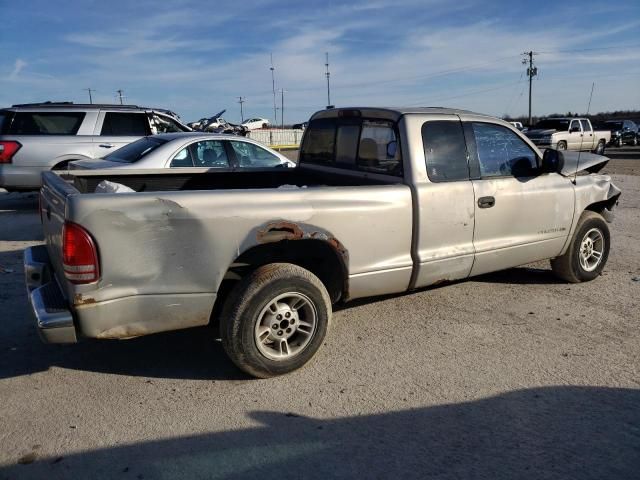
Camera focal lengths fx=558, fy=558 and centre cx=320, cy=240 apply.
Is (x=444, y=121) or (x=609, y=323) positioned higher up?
(x=444, y=121)

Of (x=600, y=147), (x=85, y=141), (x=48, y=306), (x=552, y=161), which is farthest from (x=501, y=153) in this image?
(x=600, y=147)

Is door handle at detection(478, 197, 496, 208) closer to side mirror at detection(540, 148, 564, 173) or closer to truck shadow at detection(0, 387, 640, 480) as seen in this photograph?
side mirror at detection(540, 148, 564, 173)

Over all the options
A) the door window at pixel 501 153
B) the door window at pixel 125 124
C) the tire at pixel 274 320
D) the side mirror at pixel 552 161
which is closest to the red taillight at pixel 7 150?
the door window at pixel 125 124

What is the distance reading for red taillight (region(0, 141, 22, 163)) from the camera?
9852 mm

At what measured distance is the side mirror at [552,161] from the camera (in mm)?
5121

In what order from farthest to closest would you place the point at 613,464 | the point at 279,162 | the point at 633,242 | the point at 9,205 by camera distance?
the point at 9,205 → the point at 279,162 → the point at 633,242 → the point at 613,464

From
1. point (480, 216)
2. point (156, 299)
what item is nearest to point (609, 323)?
point (480, 216)

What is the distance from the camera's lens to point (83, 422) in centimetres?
329

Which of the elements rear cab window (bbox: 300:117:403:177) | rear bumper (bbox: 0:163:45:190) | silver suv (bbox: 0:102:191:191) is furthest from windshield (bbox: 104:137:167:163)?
rear cab window (bbox: 300:117:403:177)

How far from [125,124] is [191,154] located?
345cm

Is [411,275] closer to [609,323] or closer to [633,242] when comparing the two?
Result: [609,323]

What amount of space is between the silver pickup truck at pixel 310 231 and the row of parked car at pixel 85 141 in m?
2.85

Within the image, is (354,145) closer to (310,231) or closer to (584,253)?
(310,231)

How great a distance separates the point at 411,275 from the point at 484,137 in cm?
152
